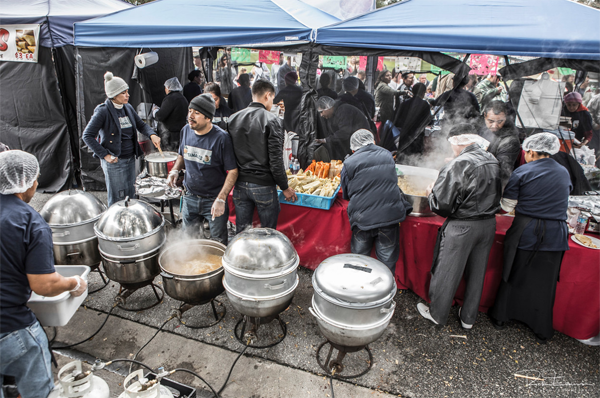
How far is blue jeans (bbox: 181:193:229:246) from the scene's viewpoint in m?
3.91

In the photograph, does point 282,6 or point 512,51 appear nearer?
point 512,51

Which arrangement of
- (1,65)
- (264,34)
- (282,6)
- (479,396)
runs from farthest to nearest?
(1,65) → (282,6) → (264,34) → (479,396)

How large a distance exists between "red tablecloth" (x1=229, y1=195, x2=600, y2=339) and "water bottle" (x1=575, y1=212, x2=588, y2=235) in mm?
302

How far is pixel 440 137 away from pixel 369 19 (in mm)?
2196

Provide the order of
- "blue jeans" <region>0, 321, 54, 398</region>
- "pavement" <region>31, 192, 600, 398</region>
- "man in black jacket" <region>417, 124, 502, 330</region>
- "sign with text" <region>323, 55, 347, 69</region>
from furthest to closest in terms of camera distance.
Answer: "sign with text" <region>323, 55, 347, 69</region> → "man in black jacket" <region>417, 124, 502, 330</region> → "pavement" <region>31, 192, 600, 398</region> → "blue jeans" <region>0, 321, 54, 398</region>

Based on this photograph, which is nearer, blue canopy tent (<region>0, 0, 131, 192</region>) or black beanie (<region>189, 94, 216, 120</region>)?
black beanie (<region>189, 94, 216, 120</region>)

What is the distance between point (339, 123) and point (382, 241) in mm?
2820

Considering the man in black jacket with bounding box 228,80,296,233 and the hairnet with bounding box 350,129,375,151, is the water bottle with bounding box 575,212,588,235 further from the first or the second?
the man in black jacket with bounding box 228,80,296,233

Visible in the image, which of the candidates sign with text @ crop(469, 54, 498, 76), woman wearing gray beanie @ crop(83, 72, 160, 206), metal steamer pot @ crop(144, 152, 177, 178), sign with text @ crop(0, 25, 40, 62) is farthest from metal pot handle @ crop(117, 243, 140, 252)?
sign with text @ crop(469, 54, 498, 76)

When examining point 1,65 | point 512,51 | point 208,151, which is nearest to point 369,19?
point 512,51

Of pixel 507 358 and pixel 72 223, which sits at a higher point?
pixel 72 223

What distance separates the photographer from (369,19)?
4.61m

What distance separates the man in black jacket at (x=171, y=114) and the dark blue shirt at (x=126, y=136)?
5.98 feet

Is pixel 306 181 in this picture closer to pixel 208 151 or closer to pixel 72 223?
pixel 208 151
